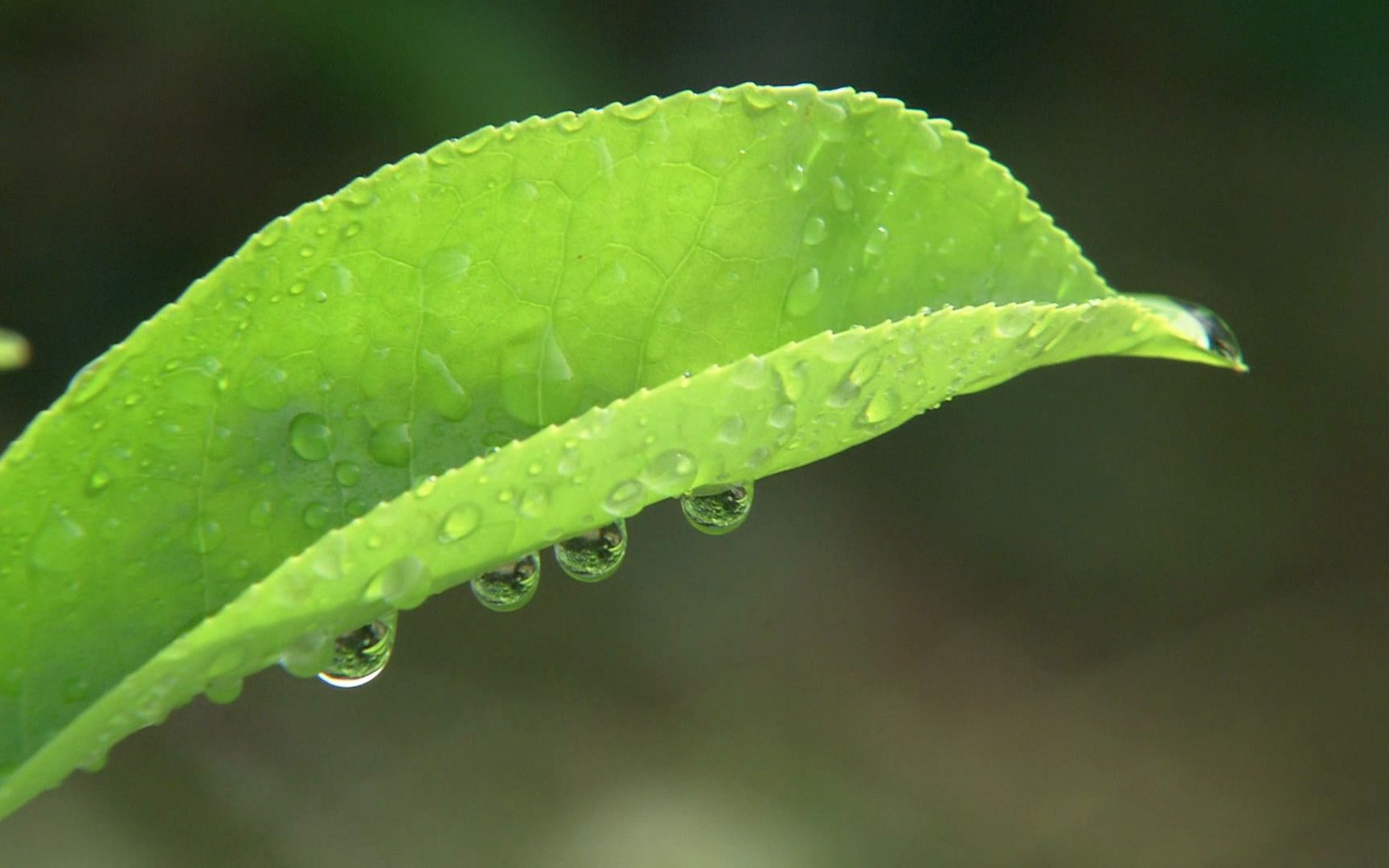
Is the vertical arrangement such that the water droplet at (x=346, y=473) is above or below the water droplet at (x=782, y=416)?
above

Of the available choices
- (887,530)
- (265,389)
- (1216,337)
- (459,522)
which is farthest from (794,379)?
(887,530)

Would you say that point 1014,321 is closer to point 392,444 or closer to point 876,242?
point 876,242

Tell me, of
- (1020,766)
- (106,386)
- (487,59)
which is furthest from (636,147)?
(1020,766)

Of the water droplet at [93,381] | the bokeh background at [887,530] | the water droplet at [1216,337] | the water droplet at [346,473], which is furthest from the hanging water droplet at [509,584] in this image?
the bokeh background at [887,530]

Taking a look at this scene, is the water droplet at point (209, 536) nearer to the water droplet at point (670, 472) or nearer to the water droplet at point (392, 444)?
the water droplet at point (392, 444)

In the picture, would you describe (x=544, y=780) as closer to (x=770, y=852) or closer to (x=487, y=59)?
(x=770, y=852)

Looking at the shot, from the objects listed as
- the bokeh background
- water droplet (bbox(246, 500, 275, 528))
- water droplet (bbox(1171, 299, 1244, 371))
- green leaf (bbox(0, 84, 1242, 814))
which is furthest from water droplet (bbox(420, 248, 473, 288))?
the bokeh background
